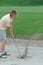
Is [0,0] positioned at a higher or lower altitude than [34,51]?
higher

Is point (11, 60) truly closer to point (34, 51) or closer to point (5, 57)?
point (5, 57)

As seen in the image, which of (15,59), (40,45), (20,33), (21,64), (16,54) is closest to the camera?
(21,64)

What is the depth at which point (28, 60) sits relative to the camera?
10.9 m

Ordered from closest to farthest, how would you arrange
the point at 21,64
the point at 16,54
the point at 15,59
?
1. the point at 21,64
2. the point at 15,59
3. the point at 16,54

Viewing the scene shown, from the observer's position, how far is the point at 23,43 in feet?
47.0

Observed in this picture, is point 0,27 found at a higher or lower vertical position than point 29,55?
higher

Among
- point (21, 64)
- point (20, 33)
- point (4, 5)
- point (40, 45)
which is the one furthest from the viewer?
point (4, 5)

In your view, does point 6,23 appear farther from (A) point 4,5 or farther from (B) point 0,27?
(A) point 4,5

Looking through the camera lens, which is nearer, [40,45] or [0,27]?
[0,27]

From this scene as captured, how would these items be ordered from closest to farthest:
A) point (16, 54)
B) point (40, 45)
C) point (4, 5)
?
point (16, 54) < point (40, 45) < point (4, 5)

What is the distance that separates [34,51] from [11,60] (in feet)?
5.73

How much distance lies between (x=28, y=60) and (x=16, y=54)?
1084 millimetres

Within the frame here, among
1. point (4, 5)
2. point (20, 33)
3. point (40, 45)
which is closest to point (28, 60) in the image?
point (40, 45)

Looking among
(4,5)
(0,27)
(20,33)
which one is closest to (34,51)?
(0,27)
